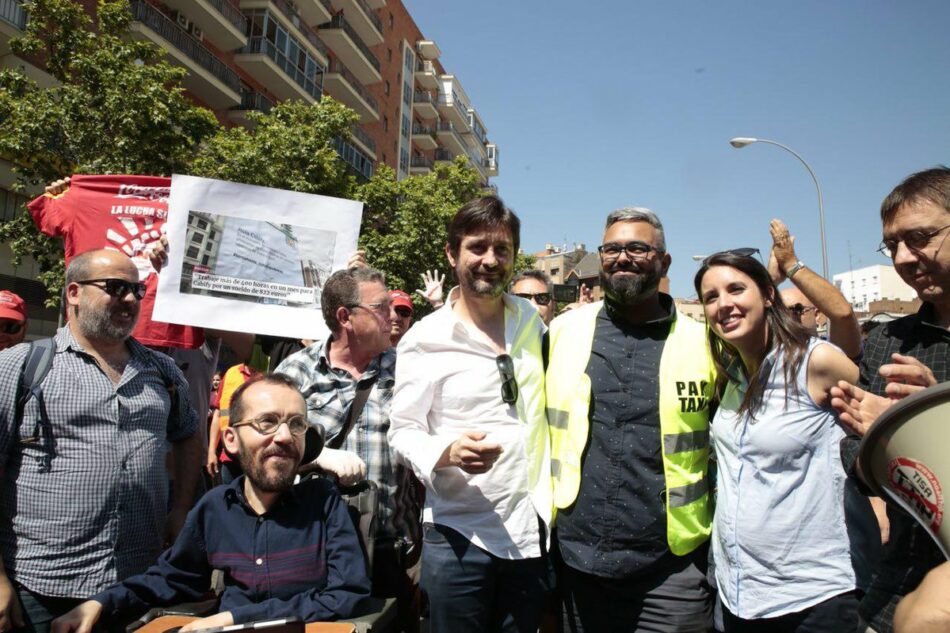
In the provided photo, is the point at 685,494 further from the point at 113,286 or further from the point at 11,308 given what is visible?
the point at 11,308

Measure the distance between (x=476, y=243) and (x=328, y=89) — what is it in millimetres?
36587

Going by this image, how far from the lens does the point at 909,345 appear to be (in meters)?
2.02

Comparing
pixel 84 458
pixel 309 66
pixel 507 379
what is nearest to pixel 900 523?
pixel 507 379

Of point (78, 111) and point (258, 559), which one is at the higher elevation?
point (78, 111)

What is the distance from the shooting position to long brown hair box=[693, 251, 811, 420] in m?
2.44

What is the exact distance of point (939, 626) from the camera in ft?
4.30

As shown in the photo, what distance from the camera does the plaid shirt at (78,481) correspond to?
8.92 ft

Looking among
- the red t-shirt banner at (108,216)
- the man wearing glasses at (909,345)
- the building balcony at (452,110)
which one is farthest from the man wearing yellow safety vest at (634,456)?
the building balcony at (452,110)

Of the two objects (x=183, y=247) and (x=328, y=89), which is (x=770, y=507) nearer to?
(x=183, y=247)

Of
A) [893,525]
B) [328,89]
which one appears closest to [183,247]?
[893,525]

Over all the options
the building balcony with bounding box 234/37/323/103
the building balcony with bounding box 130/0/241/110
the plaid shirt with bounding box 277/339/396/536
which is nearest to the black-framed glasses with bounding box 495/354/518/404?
the plaid shirt with bounding box 277/339/396/536

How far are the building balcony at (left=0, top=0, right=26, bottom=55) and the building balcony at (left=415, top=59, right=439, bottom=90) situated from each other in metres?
37.8

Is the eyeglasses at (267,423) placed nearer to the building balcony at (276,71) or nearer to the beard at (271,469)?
the beard at (271,469)

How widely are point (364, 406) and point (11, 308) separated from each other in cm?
334
